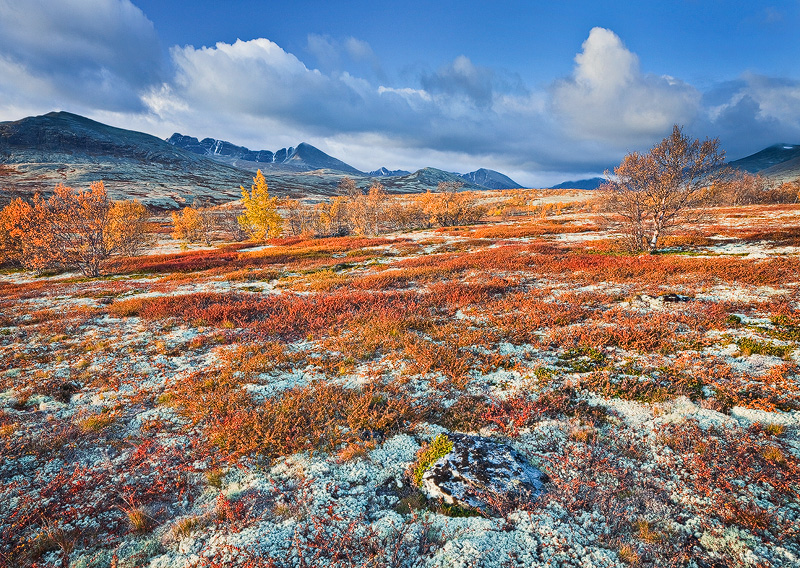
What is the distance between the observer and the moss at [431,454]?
586cm

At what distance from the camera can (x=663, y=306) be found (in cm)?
1330

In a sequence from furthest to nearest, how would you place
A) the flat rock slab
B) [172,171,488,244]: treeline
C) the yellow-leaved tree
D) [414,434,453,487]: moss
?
1. [172,171,488,244]: treeline
2. the yellow-leaved tree
3. [414,434,453,487]: moss
4. the flat rock slab

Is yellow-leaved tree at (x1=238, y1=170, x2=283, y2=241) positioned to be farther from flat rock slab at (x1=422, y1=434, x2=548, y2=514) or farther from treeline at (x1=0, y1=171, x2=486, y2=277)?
flat rock slab at (x1=422, y1=434, x2=548, y2=514)

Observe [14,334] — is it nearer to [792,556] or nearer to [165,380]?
[165,380]

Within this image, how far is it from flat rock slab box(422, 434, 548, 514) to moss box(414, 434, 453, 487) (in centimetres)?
13

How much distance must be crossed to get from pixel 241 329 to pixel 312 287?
294 inches

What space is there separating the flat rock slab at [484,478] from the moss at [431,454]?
126 millimetres

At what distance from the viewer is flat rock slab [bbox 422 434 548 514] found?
5.20m

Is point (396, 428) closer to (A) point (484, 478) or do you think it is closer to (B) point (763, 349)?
(A) point (484, 478)

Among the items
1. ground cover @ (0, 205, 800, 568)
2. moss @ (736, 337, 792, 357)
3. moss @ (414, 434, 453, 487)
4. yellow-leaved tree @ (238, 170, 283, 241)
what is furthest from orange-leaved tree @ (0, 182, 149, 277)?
moss @ (736, 337, 792, 357)

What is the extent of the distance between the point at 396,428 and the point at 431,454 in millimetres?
1178

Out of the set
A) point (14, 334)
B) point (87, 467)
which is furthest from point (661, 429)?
point (14, 334)

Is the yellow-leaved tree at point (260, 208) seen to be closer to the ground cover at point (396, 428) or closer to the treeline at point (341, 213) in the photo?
the treeline at point (341, 213)

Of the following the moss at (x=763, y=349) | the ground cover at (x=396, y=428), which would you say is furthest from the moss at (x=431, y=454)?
the moss at (x=763, y=349)
